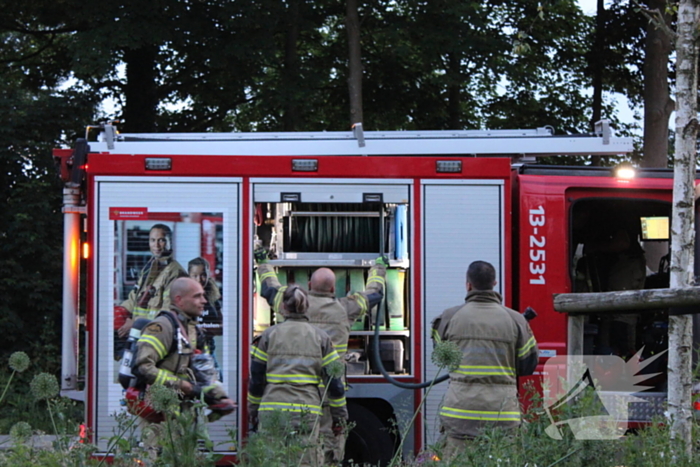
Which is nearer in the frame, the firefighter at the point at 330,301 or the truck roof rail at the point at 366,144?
the firefighter at the point at 330,301

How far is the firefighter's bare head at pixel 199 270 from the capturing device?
22.1 ft

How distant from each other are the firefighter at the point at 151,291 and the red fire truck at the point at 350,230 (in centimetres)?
5

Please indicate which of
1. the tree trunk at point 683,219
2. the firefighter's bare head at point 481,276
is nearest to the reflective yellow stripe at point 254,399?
the firefighter's bare head at point 481,276

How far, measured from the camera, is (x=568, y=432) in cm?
417

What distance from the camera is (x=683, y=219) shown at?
198 inches

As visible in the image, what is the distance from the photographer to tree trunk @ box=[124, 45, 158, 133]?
15.0m

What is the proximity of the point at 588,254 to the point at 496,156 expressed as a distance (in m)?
1.28

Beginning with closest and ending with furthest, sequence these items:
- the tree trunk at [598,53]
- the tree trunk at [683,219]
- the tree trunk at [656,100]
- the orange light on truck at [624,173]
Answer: the tree trunk at [683,219]
the orange light on truck at [624,173]
the tree trunk at [656,100]
the tree trunk at [598,53]

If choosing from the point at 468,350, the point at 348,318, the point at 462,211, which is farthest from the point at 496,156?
the point at 468,350

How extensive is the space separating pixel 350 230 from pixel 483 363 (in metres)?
1.98

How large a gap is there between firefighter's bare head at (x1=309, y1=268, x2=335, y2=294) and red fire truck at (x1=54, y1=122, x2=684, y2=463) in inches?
16.7

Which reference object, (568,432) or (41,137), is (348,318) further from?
(41,137)

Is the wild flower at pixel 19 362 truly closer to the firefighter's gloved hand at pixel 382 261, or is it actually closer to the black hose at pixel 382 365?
the black hose at pixel 382 365

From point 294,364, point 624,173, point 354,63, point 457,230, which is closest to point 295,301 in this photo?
point 294,364
